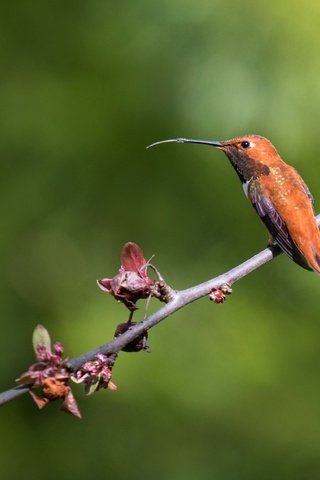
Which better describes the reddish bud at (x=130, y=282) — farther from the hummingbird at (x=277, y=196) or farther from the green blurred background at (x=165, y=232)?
the green blurred background at (x=165, y=232)

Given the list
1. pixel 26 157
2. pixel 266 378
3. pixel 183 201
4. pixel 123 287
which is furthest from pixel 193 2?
pixel 123 287

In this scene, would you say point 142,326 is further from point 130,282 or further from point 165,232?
point 165,232

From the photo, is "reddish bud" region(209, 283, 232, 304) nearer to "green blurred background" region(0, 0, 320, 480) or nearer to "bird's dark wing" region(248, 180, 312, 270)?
"bird's dark wing" region(248, 180, 312, 270)

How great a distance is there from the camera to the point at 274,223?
9.71 ft

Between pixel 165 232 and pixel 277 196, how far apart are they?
4.76ft

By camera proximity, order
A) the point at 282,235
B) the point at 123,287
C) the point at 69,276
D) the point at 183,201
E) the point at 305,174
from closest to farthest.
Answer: the point at 123,287 → the point at 282,235 → the point at 305,174 → the point at 183,201 → the point at 69,276

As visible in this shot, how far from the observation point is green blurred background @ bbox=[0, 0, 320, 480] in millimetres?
4109

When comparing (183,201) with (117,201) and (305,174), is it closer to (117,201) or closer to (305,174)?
(117,201)

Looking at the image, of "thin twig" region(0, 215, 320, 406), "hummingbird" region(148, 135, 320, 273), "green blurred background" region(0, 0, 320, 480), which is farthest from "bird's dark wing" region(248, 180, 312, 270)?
"green blurred background" region(0, 0, 320, 480)

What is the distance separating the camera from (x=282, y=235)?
287 cm

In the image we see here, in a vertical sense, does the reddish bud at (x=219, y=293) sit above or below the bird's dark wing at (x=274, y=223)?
above

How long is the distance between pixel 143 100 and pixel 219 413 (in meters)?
1.50

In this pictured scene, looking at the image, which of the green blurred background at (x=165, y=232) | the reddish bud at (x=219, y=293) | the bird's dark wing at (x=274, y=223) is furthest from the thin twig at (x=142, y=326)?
the green blurred background at (x=165, y=232)

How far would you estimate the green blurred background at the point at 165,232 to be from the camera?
13.5 feet
